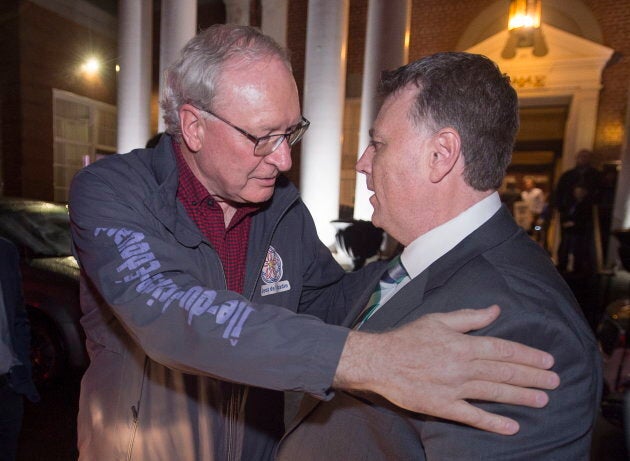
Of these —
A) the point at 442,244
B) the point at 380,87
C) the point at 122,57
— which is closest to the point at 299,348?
the point at 442,244

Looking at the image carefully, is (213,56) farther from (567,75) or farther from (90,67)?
(90,67)

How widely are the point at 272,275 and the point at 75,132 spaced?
44.3 ft

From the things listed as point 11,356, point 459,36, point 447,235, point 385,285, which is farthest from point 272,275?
point 459,36

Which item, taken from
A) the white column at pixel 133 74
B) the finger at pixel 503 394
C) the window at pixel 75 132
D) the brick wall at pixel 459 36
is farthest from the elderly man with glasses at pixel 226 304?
the window at pixel 75 132

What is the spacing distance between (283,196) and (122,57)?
958 centimetres

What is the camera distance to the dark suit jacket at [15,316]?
229 centimetres

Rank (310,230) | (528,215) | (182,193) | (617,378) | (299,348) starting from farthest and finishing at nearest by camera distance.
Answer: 1. (528,215)
2. (617,378)
3. (310,230)
4. (182,193)
5. (299,348)

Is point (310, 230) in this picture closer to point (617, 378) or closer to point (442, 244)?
point (442, 244)

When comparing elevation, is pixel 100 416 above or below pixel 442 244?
below

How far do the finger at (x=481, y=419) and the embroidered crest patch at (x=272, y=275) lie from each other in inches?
34.1

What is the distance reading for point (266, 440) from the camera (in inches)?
66.3

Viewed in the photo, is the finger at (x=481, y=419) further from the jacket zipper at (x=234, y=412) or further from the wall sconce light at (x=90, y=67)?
the wall sconce light at (x=90, y=67)

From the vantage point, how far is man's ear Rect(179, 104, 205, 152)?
1522mm

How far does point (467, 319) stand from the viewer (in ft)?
2.92
